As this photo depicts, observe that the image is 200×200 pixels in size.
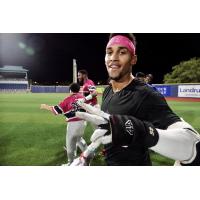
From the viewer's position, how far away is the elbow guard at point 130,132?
58.7 inches

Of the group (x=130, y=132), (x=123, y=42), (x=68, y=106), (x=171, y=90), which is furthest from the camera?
(x=171, y=90)

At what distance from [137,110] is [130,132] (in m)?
0.73

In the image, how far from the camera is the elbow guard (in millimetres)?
1490

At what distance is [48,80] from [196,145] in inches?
147

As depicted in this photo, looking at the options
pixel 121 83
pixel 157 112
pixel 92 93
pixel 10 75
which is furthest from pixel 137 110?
pixel 10 75

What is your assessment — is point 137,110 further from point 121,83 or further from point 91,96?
point 91,96

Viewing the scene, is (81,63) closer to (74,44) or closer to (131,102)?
(74,44)

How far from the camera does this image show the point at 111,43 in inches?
111

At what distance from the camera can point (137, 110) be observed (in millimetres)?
2258

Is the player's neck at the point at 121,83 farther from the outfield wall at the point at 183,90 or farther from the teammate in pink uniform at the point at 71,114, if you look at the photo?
the outfield wall at the point at 183,90

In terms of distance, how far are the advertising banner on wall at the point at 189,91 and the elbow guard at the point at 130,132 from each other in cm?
408

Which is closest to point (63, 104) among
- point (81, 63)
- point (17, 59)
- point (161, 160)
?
point (81, 63)

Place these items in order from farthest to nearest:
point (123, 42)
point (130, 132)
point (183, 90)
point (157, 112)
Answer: point (183, 90) → point (123, 42) → point (157, 112) → point (130, 132)

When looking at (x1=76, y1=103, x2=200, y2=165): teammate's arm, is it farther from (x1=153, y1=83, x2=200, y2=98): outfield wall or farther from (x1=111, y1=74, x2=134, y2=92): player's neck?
(x1=153, y1=83, x2=200, y2=98): outfield wall
